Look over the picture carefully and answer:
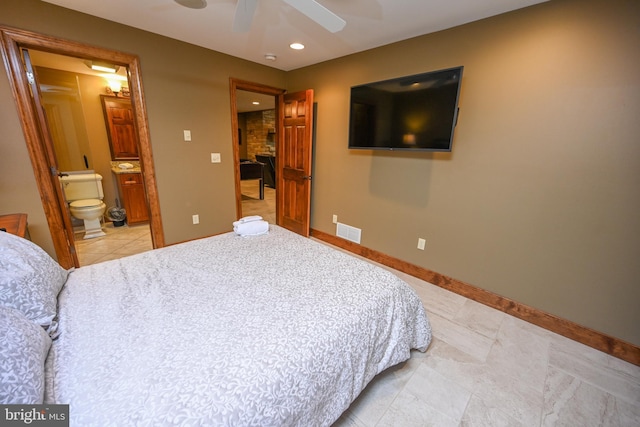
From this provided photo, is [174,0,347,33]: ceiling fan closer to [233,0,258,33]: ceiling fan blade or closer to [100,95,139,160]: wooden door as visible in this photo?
[233,0,258,33]: ceiling fan blade

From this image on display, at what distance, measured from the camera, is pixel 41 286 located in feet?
3.56

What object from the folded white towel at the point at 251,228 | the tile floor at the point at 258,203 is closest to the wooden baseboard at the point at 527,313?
the folded white towel at the point at 251,228

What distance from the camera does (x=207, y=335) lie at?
1.01m

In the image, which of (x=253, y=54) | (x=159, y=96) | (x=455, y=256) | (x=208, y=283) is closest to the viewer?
(x=208, y=283)

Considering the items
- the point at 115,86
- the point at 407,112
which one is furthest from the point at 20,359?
the point at 115,86

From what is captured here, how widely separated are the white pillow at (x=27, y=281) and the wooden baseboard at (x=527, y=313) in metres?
2.71

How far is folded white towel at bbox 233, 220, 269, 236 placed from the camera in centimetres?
208

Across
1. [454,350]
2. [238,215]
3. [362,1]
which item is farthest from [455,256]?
[238,215]

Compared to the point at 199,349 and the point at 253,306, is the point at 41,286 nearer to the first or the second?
the point at 199,349

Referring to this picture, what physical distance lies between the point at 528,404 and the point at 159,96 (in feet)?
12.7

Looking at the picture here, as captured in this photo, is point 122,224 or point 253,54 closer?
point 253,54

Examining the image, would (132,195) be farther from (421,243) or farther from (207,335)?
(421,243)

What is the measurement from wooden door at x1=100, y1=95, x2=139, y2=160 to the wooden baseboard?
429 cm

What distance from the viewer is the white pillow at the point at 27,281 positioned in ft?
3.14
